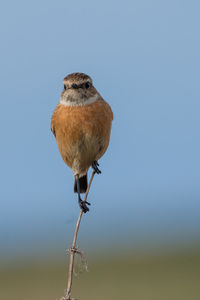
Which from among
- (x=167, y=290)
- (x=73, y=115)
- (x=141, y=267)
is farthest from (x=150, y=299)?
(x=73, y=115)

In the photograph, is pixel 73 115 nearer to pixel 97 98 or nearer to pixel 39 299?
pixel 97 98

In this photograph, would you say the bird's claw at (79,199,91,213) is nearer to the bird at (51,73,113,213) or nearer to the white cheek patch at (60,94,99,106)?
the bird at (51,73,113,213)

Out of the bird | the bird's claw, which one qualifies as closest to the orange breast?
the bird

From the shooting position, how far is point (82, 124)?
5.71 metres

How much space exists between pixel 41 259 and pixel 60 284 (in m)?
8.01

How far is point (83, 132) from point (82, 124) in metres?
0.07

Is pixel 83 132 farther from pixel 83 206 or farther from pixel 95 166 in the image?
pixel 83 206

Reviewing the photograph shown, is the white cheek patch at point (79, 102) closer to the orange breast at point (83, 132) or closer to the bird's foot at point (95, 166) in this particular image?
the orange breast at point (83, 132)

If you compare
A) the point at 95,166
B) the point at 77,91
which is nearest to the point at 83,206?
the point at 95,166

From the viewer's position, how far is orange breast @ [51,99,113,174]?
224 inches

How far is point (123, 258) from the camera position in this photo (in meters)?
25.3

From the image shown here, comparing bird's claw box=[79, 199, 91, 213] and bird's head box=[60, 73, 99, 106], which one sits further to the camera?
bird's head box=[60, 73, 99, 106]

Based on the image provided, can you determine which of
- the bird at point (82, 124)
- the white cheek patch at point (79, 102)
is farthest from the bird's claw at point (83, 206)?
the white cheek patch at point (79, 102)

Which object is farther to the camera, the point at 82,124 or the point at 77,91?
the point at 77,91
